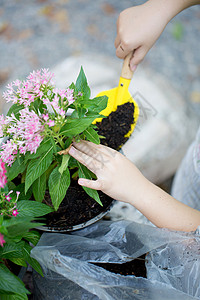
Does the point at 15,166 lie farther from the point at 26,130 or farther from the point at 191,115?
the point at 191,115

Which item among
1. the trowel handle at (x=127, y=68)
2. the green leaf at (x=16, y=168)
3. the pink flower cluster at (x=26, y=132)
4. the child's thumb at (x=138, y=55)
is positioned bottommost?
the green leaf at (x=16, y=168)

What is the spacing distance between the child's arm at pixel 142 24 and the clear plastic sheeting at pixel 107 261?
0.45 meters

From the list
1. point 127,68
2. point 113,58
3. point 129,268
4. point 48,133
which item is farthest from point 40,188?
point 113,58

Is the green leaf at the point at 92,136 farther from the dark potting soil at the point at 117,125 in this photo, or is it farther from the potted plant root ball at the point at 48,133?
the dark potting soil at the point at 117,125

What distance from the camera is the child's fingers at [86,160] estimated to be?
61 centimetres

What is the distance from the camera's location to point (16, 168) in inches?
24.3

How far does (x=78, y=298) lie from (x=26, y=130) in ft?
1.24

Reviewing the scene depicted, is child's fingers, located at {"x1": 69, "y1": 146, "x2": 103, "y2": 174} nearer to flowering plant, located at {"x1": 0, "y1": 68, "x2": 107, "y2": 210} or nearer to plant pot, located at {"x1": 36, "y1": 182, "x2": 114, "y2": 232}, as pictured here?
flowering plant, located at {"x1": 0, "y1": 68, "x2": 107, "y2": 210}

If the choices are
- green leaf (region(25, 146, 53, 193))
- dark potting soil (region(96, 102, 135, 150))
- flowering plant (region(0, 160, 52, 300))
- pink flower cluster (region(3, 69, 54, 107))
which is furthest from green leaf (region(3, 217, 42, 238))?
dark potting soil (region(96, 102, 135, 150))

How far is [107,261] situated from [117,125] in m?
0.38

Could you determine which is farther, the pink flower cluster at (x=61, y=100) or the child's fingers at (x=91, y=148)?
the child's fingers at (x=91, y=148)

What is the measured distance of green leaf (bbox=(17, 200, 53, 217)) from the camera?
0.59m

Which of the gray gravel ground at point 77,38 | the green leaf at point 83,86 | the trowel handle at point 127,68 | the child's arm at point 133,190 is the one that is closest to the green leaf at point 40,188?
the child's arm at point 133,190

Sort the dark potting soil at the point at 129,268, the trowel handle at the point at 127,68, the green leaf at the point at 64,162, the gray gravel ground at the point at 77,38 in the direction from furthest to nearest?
Result: the gray gravel ground at the point at 77,38
the trowel handle at the point at 127,68
the dark potting soil at the point at 129,268
the green leaf at the point at 64,162
